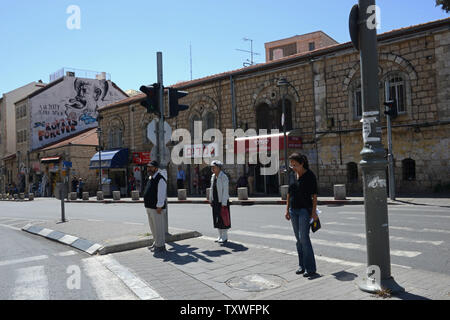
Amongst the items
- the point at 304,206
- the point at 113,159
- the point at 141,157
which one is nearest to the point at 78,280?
the point at 304,206

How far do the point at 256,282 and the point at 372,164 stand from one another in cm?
208

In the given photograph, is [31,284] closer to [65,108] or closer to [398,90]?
[398,90]

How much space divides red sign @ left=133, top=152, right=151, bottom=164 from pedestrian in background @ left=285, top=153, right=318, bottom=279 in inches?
981

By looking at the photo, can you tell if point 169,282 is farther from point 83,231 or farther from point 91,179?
point 91,179

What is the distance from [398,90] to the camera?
59.2ft

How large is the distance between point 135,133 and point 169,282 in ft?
89.7


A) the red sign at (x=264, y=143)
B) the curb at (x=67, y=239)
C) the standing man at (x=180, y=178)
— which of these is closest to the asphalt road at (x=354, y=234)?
the curb at (x=67, y=239)

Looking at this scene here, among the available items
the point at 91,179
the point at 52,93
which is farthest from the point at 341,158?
the point at 52,93

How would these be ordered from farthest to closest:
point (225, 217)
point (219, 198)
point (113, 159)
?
point (113, 159) → point (219, 198) → point (225, 217)

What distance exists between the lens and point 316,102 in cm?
2070

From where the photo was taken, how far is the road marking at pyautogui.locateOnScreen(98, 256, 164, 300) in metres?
4.70

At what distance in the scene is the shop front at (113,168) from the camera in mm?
30734

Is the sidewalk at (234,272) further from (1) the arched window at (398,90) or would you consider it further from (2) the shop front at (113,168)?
(2) the shop front at (113,168)
